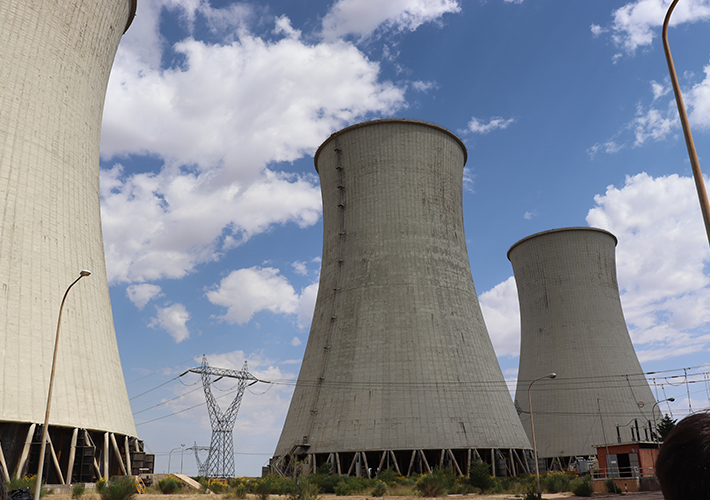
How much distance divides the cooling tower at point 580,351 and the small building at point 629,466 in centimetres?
805

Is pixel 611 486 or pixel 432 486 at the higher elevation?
pixel 432 486

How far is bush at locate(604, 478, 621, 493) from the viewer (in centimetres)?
2073

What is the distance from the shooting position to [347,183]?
Answer: 25812 millimetres

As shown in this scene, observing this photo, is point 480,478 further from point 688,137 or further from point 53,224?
point 688,137

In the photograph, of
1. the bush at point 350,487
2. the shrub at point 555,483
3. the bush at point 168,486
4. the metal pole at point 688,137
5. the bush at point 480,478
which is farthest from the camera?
the shrub at point 555,483

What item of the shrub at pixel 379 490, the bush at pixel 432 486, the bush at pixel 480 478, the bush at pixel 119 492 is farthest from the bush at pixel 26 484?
the bush at pixel 480 478

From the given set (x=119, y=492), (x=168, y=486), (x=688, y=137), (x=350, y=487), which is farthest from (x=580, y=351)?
(x=688, y=137)

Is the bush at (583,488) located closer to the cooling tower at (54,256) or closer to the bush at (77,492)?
the cooling tower at (54,256)

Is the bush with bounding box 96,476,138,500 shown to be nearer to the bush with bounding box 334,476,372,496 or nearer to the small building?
the bush with bounding box 334,476,372,496

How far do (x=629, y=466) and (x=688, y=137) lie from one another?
21660 millimetres

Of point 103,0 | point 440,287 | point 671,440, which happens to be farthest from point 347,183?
point 671,440

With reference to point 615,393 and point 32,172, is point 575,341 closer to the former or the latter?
point 615,393

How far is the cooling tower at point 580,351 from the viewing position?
3158 cm

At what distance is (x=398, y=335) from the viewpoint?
22.2 m
